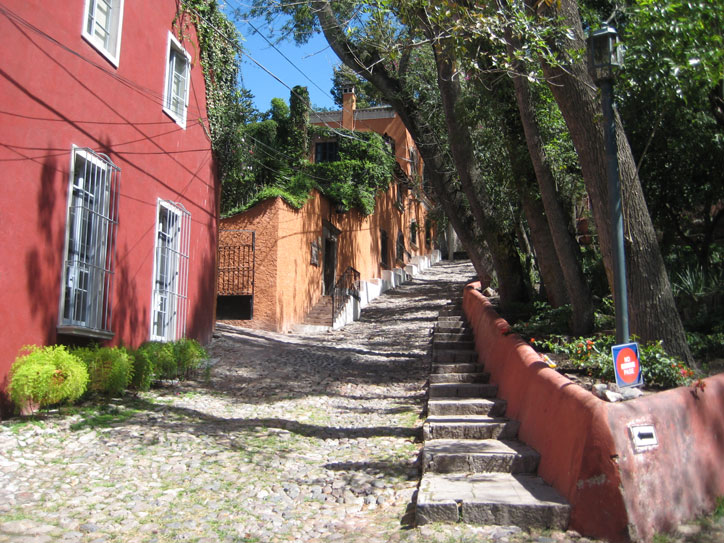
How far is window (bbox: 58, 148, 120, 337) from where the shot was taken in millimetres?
7262

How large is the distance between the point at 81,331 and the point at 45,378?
1.30 m

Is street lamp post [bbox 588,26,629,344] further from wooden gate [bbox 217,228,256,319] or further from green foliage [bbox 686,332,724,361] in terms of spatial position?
wooden gate [bbox 217,228,256,319]

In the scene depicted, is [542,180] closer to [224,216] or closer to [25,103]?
[25,103]

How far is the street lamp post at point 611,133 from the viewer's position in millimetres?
5320

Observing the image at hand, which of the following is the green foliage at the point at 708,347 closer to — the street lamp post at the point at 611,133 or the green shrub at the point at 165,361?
the street lamp post at the point at 611,133

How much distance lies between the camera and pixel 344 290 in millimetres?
18109

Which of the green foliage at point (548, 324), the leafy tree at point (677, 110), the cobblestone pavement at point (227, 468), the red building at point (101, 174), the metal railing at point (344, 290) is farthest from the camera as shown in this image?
the metal railing at point (344, 290)

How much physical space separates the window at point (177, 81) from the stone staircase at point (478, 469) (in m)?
6.04

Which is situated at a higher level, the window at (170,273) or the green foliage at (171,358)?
the window at (170,273)

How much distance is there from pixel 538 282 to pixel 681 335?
17.6 ft

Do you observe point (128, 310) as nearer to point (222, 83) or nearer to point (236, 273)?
point (222, 83)

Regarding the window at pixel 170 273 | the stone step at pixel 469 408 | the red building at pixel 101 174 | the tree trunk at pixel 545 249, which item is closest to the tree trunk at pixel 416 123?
the red building at pixel 101 174

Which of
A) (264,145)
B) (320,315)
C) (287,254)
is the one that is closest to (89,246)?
(287,254)

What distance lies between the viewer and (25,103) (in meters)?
6.55
